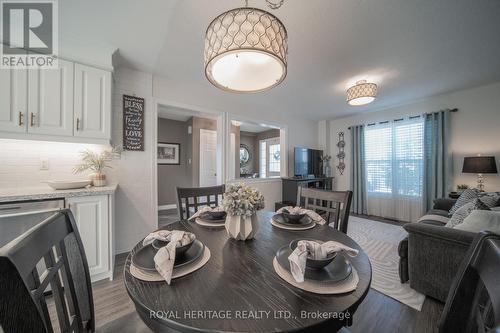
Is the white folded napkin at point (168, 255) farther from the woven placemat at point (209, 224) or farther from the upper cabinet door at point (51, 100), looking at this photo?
the upper cabinet door at point (51, 100)

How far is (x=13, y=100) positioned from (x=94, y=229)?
4.38ft

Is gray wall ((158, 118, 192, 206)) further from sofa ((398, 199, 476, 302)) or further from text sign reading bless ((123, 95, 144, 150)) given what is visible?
sofa ((398, 199, 476, 302))

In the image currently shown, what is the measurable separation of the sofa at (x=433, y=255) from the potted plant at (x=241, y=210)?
1595 millimetres

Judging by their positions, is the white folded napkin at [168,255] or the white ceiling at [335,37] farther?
the white ceiling at [335,37]

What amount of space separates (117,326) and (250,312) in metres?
0.75

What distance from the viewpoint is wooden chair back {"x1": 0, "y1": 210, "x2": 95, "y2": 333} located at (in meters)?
0.39

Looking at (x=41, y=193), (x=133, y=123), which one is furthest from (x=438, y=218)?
(x=41, y=193)

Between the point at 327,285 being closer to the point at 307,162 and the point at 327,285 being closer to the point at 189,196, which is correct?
the point at 189,196

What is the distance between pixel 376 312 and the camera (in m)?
1.54

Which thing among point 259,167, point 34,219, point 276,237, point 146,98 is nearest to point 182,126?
point 146,98

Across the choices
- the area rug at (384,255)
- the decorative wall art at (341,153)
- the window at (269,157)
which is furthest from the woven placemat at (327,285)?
the window at (269,157)

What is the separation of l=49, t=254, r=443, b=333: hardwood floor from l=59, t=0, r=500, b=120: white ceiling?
7.77 feet

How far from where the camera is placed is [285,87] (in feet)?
10.3

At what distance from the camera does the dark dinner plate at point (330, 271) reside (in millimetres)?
677
